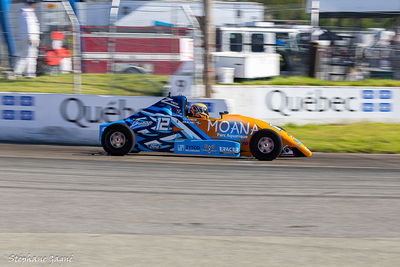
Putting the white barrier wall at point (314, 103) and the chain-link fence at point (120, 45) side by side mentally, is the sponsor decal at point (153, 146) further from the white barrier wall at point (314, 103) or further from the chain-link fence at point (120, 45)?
the white barrier wall at point (314, 103)

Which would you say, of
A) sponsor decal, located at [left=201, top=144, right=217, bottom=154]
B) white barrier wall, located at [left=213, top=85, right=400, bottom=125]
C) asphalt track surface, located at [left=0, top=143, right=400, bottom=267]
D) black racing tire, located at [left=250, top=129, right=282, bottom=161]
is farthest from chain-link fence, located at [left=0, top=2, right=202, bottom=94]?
asphalt track surface, located at [left=0, top=143, right=400, bottom=267]

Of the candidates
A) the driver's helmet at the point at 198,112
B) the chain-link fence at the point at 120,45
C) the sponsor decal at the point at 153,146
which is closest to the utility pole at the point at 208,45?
the chain-link fence at the point at 120,45

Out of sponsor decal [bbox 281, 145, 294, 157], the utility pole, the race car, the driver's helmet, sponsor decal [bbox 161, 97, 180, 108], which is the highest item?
the utility pole

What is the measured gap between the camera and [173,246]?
430cm

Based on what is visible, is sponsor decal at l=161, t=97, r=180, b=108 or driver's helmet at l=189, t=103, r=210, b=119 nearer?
driver's helmet at l=189, t=103, r=210, b=119

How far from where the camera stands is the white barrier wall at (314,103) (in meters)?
12.6

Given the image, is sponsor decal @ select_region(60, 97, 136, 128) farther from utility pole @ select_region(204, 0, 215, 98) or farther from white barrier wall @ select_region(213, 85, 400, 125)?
white barrier wall @ select_region(213, 85, 400, 125)

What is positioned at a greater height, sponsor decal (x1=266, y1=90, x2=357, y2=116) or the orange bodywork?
sponsor decal (x1=266, y1=90, x2=357, y2=116)

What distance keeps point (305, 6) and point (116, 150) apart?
34.5 ft

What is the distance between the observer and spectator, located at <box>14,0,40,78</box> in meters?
12.3

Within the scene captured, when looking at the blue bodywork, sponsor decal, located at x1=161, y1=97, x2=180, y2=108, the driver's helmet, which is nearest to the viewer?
the blue bodywork

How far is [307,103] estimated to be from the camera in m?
12.8

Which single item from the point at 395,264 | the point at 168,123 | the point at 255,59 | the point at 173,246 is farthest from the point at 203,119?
the point at 255,59

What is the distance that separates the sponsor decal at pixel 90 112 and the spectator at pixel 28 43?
232cm
